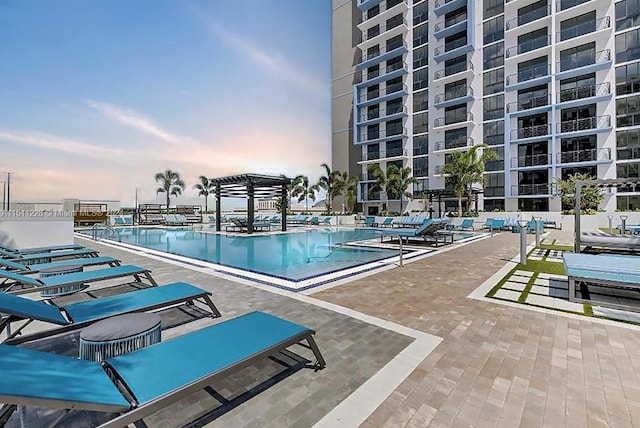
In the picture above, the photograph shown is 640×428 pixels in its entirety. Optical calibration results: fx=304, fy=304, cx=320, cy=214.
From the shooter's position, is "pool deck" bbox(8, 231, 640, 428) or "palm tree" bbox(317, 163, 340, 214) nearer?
"pool deck" bbox(8, 231, 640, 428)

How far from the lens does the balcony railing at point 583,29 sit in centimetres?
2550

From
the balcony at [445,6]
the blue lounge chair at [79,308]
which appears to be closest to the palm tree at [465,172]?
the balcony at [445,6]

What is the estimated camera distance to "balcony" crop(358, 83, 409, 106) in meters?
36.0

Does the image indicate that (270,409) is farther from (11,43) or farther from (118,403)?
(11,43)

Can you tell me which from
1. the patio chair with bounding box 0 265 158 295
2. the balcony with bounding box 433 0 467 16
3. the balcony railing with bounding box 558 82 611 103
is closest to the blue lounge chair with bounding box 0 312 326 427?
the patio chair with bounding box 0 265 158 295

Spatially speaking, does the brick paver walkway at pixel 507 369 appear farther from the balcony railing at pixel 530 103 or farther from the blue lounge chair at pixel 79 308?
the balcony railing at pixel 530 103

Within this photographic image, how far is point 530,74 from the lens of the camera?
1115 inches

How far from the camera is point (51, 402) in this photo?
150 centimetres

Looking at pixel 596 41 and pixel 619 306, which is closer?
pixel 619 306

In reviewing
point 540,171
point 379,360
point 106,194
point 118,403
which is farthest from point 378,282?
point 106,194

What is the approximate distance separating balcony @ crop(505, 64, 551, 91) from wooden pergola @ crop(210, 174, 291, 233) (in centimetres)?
2439

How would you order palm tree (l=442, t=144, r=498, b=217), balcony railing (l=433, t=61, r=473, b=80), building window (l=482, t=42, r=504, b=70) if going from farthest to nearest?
balcony railing (l=433, t=61, r=473, b=80), building window (l=482, t=42, r=504, b=70), palm tree (l=442, t=144, r=498, b=217)

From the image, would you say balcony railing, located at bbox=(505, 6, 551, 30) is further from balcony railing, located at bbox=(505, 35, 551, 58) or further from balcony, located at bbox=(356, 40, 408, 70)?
balcony, located at bbox=(356, 40, 408, 70)

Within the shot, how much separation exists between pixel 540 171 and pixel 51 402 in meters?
34.5
